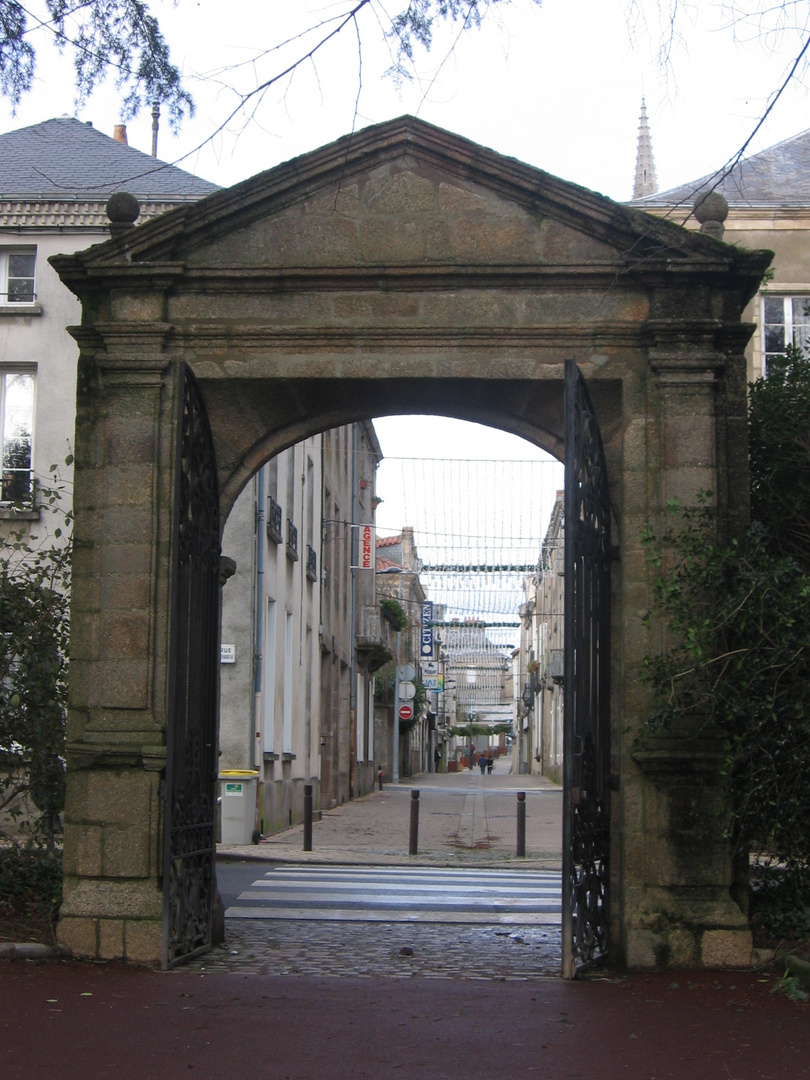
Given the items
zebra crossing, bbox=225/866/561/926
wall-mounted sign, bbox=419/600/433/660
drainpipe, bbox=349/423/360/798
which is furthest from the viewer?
wall-mounted sign, bbox=419/600/433/660

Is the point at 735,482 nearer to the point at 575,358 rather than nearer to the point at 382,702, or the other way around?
the point at 575,358

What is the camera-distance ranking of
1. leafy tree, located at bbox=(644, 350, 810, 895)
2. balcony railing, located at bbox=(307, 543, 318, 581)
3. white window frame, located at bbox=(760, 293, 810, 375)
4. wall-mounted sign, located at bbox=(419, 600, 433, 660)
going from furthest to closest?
wall-mounted sign, located at bbox=(419, 600, 433, 660), balcony railing, located at bbox=(307, 543, 318, 581), white window frame, located at bbox=(760, 293, 810, 375), leafy tree, located at bbox=(644, 350, 810, 895)

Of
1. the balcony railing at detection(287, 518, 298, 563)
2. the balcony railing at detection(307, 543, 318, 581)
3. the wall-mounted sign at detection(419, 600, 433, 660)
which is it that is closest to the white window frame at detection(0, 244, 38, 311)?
the balcony railing at detection(287, 518, 298, 563)

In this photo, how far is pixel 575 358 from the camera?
A: 839cm

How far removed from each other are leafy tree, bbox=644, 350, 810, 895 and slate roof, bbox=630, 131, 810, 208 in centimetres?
1117

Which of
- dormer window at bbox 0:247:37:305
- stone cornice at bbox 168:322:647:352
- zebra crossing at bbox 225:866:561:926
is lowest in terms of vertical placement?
zebra crossing at bbox 225:866:561:926

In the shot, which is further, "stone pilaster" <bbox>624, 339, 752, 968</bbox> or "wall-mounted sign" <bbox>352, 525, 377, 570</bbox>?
"wall-mounted sign" <bbox>352, 525, 377, 570</bbox>

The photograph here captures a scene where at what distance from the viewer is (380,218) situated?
28.0ft

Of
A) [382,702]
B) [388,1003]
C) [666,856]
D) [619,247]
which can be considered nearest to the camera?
[388,1003]

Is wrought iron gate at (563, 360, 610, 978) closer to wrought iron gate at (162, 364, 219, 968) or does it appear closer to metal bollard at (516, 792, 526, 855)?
wrought iron gate at (162, 364, 219, 968)

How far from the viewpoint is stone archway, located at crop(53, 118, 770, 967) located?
8141mm

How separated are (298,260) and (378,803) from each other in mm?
19833

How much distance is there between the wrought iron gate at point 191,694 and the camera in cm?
765

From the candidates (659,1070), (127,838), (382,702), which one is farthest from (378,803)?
(659,1070)
